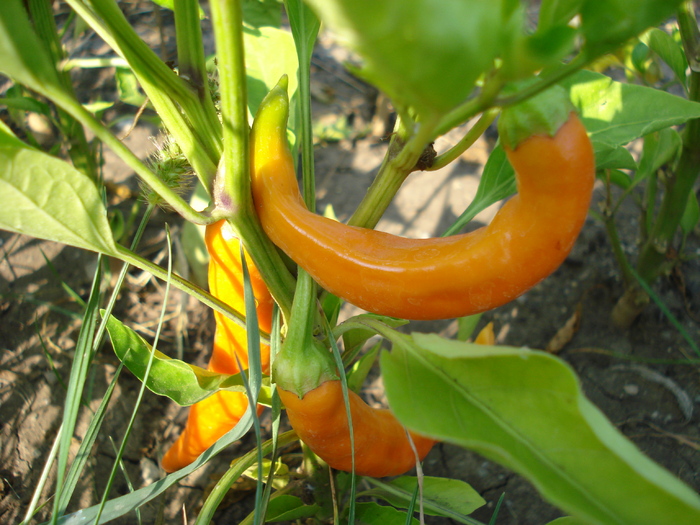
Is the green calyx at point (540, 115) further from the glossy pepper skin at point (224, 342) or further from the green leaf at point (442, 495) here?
the green leaf at point (442, 495)

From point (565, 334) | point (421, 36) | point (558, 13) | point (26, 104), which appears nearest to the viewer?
point (421, 36)

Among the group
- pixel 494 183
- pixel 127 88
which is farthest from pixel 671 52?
pixel 127 88

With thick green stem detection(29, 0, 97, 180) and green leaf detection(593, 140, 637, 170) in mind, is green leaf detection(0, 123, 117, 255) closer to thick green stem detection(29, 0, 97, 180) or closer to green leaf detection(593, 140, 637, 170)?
thick green stem detection(29, 0, 97, 180)

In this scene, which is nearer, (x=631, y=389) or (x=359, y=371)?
(x=359, y=371)

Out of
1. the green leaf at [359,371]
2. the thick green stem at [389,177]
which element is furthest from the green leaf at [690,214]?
the thick green stem at [389,177]

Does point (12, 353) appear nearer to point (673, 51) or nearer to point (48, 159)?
point (48, 159)

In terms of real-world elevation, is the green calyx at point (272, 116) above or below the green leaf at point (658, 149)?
above

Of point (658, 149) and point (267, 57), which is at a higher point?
point (267, 57)

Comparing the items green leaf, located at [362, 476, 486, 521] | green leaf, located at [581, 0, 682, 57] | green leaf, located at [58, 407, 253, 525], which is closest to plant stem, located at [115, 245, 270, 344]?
green leaf, located at [58, 407, 253, 525]

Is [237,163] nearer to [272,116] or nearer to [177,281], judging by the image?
[272,116]
